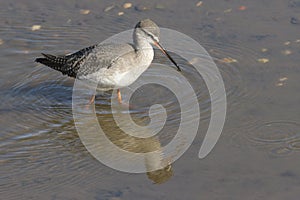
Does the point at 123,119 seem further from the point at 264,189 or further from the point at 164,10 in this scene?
the point at 164,10

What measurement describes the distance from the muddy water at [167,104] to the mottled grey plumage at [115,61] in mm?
434

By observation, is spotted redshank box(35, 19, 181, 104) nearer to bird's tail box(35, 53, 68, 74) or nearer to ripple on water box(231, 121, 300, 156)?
bird's tail box(35, 53, 68, 74)

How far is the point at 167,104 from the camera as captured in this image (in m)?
8.80

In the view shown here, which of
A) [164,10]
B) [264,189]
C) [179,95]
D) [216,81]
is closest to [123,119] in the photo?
[179,95]

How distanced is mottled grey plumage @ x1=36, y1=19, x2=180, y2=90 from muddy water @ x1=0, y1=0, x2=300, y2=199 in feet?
1.42

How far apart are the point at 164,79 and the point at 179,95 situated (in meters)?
0.57

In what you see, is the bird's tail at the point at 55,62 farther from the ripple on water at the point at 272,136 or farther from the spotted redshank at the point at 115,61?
the ripple on water at the point at 272,136

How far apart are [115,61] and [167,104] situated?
905 mm

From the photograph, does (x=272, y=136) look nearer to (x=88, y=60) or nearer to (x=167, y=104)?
(x=167, y=104)

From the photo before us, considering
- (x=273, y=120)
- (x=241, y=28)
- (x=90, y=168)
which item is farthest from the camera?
(x=241, y=28)

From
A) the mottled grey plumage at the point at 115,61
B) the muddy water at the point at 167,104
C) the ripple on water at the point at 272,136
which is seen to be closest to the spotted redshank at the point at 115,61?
the mottled grey plumage at the point at 115,61

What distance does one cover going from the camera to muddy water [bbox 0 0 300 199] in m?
7.22

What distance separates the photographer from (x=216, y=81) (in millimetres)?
9250

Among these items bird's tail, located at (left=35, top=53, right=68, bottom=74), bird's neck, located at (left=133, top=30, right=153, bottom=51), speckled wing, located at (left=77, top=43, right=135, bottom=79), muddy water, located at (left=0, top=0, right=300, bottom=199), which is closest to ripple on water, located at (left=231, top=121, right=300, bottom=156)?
muddy water, located at (left=0, top=0, right=300, bottom=199)
